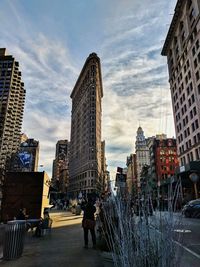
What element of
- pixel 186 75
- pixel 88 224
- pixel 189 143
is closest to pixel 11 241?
pixel 88 224

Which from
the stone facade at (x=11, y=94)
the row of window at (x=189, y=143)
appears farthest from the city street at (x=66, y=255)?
the stone facade at (x=11, y=94)

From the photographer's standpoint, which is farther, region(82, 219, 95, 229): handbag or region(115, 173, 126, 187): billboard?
region(82, 219, 95, 229): handbag

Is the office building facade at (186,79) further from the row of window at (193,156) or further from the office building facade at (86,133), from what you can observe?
the office building facade at (86,133)

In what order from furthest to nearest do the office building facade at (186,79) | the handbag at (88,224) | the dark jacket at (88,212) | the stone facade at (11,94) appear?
the stone facade at (11,94), the office building facade at (186,79), the dark jacket at (88,212), the handbag at (88,224)

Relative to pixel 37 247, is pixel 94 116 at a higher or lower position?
higher

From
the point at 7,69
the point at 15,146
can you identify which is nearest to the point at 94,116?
the point at 15,146

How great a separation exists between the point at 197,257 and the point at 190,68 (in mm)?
46261

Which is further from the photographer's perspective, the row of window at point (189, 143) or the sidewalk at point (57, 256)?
the row of window at point (189, 143)

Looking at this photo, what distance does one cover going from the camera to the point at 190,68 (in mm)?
46812

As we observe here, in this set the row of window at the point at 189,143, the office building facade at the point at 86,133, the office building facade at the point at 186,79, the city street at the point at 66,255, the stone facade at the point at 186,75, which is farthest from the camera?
the office building facade at the point at 86,133

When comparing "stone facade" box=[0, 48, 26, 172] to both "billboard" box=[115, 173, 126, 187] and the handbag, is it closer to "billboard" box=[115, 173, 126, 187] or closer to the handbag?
"billboard" box=[115, 173, 126, 187]

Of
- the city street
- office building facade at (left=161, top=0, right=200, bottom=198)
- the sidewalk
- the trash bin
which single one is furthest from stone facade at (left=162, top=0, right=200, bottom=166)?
the trash bin

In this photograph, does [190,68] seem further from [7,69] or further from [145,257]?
[7,69]

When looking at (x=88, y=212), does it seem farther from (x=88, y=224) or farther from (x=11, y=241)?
(x=11, y=241)
